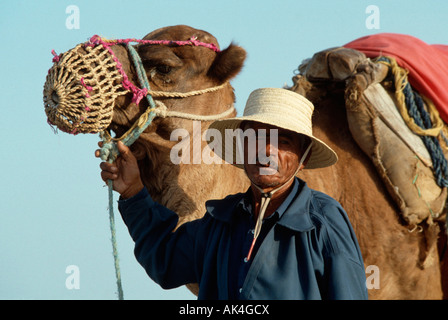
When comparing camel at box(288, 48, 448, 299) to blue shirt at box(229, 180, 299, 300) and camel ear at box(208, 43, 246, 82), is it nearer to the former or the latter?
camel ear at box(208, 43, 246, 82)

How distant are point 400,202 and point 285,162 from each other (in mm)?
1728

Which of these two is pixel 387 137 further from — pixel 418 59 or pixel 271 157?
pixel 271 157

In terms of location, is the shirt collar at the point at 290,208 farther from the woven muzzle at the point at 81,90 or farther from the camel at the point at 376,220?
the camel at the point at 376,220

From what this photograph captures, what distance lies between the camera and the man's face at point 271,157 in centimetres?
281

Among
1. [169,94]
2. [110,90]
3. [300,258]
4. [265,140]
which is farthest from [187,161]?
[300,258]

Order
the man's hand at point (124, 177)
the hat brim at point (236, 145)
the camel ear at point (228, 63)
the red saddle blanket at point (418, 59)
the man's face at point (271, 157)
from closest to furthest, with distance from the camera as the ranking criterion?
the man's face at point (271, 157) < the hat brim at point (236, 145) < the man's hand at point (124, 177) < the camel ear at point (228, 63) < the red saddle blanket at point (418, 59)

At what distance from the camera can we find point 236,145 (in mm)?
3357

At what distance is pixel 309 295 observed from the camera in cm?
251

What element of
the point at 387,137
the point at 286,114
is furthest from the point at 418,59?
the point at 286,114

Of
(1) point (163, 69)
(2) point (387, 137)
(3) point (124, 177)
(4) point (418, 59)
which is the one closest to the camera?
(3) point (124, 177)

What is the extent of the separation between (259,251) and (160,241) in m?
0.59

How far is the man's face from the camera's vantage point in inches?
110

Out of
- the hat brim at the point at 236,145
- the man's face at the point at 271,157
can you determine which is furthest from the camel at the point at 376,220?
the man's face at the point at 271,157

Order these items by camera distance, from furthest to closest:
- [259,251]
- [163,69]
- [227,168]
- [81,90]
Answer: [227,168]
[163,69]
[81,90]
[259,251]
